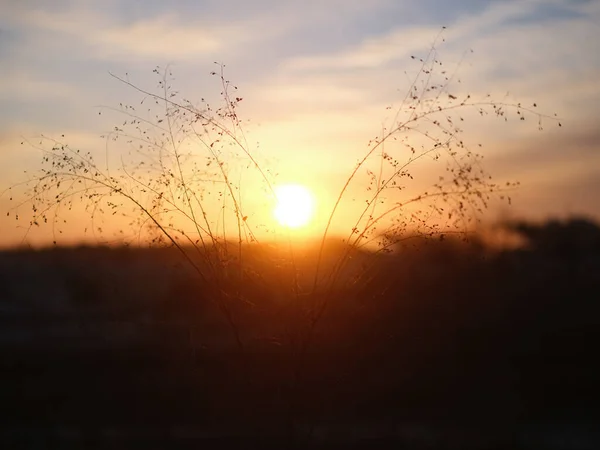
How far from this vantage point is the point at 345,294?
7375mm

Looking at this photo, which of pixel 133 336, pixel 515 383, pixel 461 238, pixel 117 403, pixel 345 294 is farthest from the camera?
pixel 133 336

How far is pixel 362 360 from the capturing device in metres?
12.3

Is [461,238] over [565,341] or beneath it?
over

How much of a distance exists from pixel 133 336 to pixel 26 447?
22.1 ft

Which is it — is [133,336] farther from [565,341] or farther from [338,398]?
[565,341]

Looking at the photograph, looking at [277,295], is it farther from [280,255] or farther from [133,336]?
[133,336]

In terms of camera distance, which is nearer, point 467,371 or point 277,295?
point 277,295

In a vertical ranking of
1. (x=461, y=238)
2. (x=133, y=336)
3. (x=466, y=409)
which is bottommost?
(x=466, y=409)

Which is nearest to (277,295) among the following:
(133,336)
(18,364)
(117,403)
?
(117,403)

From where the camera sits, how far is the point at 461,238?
6.74 metres

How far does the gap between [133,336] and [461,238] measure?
11268 millimetres

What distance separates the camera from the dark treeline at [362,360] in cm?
1018

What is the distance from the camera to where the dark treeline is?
401 inches

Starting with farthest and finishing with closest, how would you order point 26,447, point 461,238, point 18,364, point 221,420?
1. point 18,364
2. point 221,420
3. point 26,447
4. point 461,238
